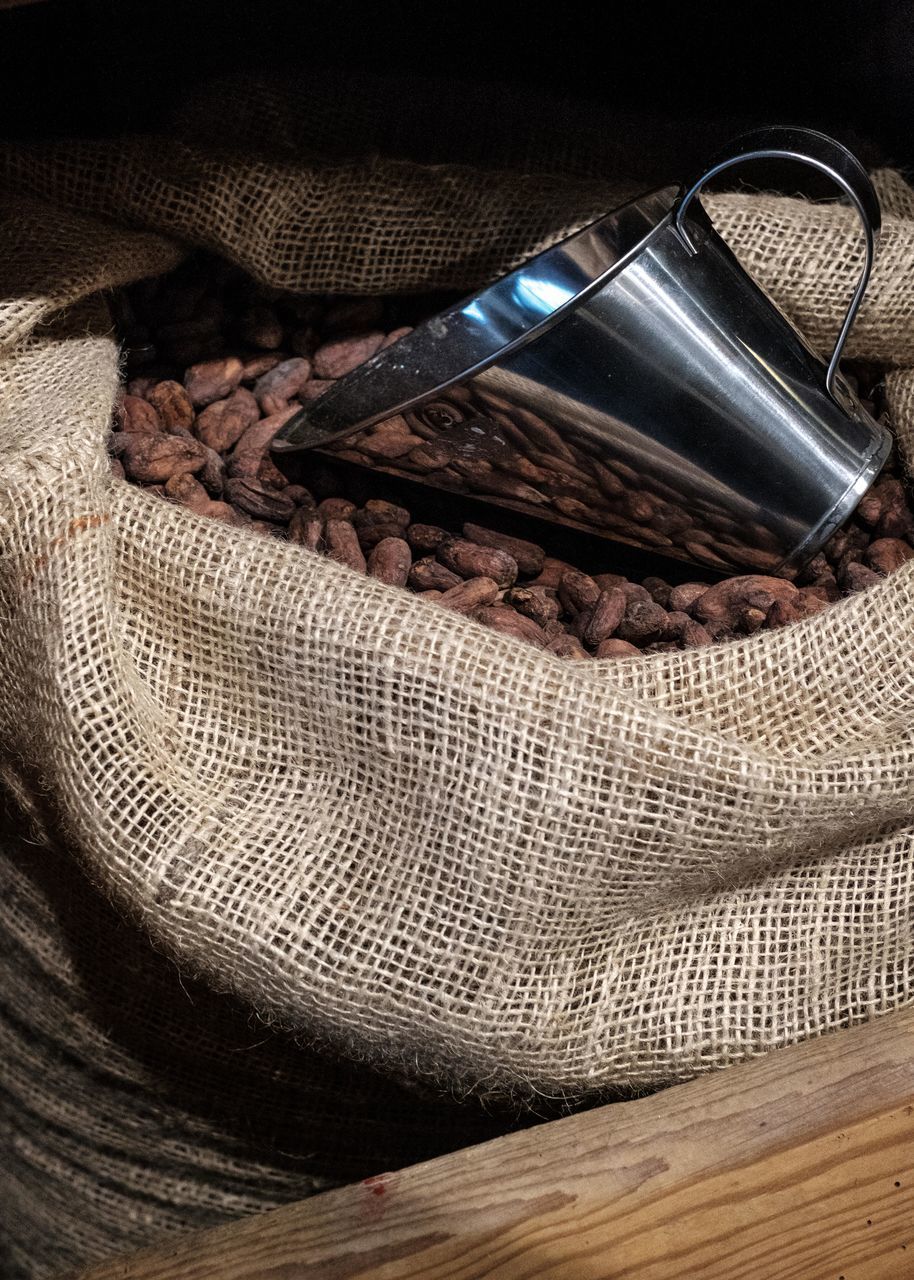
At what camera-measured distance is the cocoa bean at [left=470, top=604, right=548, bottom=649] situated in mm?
858

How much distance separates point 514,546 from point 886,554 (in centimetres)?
30

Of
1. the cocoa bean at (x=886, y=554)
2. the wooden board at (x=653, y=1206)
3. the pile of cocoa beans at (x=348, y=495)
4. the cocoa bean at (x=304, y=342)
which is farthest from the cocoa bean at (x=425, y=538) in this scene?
the wooden board at (x=653, y=1206)

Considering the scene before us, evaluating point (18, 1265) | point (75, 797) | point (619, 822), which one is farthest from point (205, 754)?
point (18, 1265)

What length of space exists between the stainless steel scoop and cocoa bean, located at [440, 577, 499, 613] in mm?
69

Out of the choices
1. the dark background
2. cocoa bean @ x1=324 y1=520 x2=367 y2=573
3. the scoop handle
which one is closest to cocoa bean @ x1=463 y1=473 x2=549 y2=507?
cocoa bean @ x1=324 y1=520 x2=367 y2=573

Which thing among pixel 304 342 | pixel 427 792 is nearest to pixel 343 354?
pixel 304 342

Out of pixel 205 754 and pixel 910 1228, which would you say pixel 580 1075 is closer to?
Result: pixel 910 1228

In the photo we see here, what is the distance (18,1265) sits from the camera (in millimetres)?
1046

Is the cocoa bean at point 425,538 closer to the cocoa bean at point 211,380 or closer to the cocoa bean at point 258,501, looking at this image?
the cocoa bean at point 258,501

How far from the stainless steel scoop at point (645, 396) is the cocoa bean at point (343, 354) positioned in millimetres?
118

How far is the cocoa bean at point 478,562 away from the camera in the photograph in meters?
0.89

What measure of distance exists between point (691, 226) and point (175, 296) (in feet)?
1.54

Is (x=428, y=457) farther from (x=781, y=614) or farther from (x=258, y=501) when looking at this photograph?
(x=781, y=614)

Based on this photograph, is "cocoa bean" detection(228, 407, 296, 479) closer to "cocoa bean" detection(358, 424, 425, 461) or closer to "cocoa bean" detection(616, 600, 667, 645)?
"cocoa bean" detection(358, 424, 425, 461)
